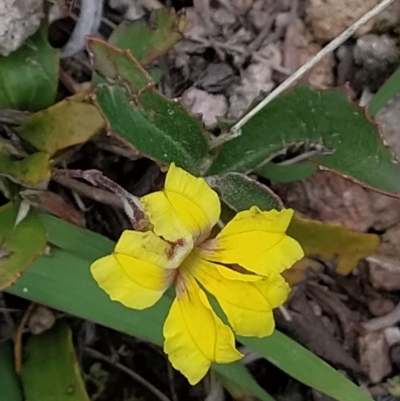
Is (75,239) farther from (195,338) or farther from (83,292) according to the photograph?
(195,338)

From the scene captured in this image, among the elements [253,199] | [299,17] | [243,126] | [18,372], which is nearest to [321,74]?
[299,17]

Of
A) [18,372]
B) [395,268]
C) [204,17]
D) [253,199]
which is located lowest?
[18,372]

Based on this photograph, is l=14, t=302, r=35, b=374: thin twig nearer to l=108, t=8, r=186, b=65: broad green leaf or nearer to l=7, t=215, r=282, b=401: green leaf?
l=7, t=215, r=282, b=401: green leaf

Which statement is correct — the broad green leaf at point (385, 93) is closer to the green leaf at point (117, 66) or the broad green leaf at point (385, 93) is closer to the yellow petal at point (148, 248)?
the green leaf at point (117, 66)

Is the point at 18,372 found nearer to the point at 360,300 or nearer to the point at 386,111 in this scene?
the point at 360,300

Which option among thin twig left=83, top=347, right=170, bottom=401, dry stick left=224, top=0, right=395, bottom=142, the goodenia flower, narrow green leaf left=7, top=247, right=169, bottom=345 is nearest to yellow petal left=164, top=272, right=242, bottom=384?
the goodenia flower

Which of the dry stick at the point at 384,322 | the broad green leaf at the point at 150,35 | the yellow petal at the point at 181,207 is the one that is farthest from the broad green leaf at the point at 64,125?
the dry stick at the point at 384,322
